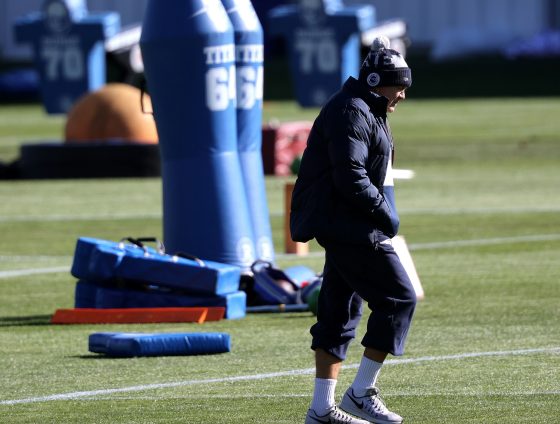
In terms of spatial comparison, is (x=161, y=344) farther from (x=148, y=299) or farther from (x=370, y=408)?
(x=370, y=408)

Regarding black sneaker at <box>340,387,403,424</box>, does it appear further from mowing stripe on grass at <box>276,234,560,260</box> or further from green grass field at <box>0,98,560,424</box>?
mowing stripe on grass at <box>276,234,560,260</box>

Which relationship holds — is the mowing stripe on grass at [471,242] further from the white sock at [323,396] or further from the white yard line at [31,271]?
the white sock at [323,396]

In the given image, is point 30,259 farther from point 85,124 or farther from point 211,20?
point 85,124

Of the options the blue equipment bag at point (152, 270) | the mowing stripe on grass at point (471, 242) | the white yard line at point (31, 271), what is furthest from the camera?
the mowing stripe on grass at point (471, 242)

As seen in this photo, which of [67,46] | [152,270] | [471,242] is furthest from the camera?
[67,46]

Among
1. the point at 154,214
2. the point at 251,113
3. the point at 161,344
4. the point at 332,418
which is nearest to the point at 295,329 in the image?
the point at 161,344

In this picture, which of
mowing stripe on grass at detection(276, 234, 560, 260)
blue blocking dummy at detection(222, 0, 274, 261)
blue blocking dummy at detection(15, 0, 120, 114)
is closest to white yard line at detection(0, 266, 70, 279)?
mowing stripe on grass at detection(276, 234, 560, 260)

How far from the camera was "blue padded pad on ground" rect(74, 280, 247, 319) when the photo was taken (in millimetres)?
12773

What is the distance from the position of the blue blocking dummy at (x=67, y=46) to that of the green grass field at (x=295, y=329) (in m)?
8.93

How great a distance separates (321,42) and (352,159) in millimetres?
26617

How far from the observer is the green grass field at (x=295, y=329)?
8.99 metres

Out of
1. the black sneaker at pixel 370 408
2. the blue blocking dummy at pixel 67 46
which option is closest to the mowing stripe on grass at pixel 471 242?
the black sneaker at pixel 370 408

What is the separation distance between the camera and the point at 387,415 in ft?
27.1

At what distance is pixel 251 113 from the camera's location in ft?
48.1
